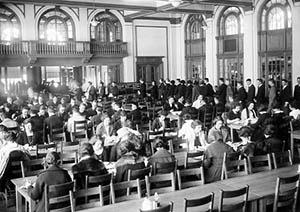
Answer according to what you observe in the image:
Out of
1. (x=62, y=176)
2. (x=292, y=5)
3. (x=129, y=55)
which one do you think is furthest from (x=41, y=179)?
(x=129, y=55)

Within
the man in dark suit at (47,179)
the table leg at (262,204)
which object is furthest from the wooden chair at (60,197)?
the table leg at (262,204)

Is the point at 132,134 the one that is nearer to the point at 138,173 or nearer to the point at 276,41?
the point at 138,173

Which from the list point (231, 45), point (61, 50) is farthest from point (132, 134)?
point (61, 50)

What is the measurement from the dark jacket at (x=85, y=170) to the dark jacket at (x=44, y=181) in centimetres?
45

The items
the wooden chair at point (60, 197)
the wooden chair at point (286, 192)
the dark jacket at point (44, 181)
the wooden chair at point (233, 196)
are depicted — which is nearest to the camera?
the wooden chair at point (233, 196)

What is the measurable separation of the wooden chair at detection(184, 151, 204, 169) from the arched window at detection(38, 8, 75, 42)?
16.0 meters

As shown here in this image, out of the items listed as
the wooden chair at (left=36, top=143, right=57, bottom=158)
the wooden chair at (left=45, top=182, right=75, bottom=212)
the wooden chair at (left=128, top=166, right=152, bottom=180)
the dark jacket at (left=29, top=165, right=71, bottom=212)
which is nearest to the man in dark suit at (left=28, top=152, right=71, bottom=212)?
the dark jacket at (left=29, top=165, right=71, bottom=212)

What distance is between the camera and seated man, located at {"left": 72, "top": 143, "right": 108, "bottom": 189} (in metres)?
6.22

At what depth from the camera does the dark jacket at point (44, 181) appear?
5.50m

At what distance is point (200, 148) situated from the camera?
338 inches

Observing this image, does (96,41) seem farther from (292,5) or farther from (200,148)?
(200,148)

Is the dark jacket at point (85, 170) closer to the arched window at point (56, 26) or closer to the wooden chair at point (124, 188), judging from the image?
the wooden chair at point (124, 188)

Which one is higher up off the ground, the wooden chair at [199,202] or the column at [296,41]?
the column at [296,41]

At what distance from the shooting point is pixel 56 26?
22.1m
